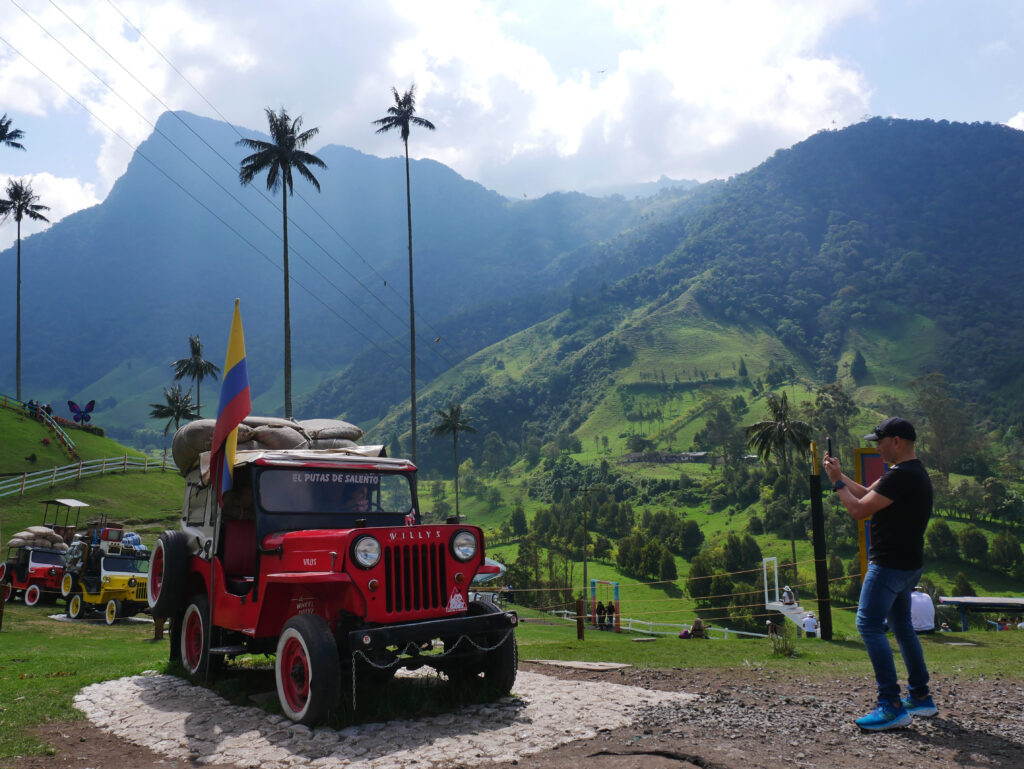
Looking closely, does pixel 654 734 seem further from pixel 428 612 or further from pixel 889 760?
pixel 428 612

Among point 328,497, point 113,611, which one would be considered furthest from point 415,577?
point 113,611

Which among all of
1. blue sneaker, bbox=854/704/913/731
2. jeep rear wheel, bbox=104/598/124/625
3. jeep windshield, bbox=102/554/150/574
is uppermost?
blue sneaker, bbox=854/704/913/731

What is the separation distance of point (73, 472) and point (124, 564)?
26.3 metres

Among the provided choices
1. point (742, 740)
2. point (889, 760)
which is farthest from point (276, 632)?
point (889, 760)

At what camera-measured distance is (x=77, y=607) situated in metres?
21.2

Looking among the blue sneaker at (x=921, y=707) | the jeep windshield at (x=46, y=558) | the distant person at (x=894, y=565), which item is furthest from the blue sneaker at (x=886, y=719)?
the jeep windshield at (x=46, y=558)

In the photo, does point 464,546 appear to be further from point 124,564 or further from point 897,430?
point 124,564

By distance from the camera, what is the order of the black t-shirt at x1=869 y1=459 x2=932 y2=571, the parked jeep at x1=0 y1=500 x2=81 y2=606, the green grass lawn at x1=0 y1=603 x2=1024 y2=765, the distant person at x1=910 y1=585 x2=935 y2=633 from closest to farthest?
the black t-shirt at x1=869 y1=459 x2=932 y2=571 < the green grass lawn at x1=0 y1=603 x2=1024 y2=765 < the distant person at x1=910 y1=585 x2=935 y2=633 < the parked jeep at x1=0 y1=500 x2=81 y2=606

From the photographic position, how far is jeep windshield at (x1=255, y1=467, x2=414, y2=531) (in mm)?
7949

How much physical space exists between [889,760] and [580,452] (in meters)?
170

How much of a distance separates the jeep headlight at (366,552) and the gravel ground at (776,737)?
194cm

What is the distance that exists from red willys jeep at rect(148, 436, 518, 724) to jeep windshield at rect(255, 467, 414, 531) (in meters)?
0.01

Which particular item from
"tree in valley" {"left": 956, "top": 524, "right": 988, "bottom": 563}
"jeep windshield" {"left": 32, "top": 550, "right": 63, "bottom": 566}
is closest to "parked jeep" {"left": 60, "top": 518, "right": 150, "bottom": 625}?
"jeep windshield" {"left": 32, "top": 550, "right": 63, "bottom": 566}

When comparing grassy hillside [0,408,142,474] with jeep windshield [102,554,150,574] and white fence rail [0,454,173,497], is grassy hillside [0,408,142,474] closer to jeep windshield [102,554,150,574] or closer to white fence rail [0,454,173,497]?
white fence rail [0,454,173,497]
